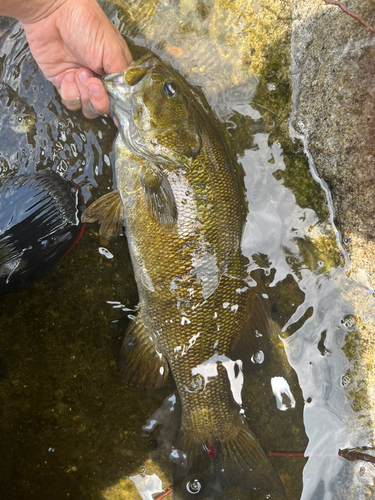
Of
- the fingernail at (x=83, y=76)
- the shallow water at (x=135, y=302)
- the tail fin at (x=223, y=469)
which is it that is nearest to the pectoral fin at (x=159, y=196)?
the shallow water at (x=135, y=302)

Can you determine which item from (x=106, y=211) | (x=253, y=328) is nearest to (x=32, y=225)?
(x=106, y=211)

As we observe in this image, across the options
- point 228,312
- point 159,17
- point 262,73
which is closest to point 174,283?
point 228,312

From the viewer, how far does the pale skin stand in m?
2.17

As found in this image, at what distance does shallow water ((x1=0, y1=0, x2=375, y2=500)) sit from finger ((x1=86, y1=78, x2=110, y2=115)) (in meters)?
0.18

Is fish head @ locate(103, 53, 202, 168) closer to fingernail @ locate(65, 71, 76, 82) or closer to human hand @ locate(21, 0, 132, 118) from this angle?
human hand @ locate(21, 0, 132, 118)

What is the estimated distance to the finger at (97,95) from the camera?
86.6 inches

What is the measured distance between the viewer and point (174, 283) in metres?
2.16

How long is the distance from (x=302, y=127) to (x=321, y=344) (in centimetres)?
158

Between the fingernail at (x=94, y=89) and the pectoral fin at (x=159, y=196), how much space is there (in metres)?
0.63

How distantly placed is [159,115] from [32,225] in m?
1.11

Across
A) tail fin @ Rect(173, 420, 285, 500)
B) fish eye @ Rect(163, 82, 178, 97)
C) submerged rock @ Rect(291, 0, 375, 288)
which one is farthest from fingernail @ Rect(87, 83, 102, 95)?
tail fin @ Rect(173, 420, 285, 500)

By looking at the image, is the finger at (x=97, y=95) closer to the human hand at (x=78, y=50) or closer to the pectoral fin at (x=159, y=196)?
the human hand at (x=78, y=50)

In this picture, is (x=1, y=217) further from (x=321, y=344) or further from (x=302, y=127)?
(x=321, y=344)

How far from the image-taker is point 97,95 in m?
2.26
